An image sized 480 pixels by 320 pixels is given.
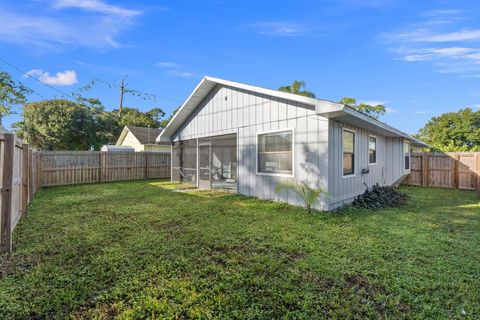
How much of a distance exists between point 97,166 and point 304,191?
11068 millimetres

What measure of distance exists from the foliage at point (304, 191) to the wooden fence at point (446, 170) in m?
8.64

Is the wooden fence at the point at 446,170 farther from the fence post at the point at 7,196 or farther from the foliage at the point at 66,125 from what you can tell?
the foliage at the point at 66,125

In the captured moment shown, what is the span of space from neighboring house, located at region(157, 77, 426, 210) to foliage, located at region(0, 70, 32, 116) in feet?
20.5

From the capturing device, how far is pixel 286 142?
7031 mm

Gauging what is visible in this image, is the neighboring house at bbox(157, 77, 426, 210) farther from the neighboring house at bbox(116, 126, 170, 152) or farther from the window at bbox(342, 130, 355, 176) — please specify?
the neighboring house at bbox(116, 126, 170, 152)

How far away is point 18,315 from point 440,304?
4.00 meters

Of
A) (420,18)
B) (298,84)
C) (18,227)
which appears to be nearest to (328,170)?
(420,18)

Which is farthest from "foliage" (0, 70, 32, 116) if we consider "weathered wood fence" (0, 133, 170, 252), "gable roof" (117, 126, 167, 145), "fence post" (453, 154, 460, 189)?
"fence post" (453, 154, 460, 189)

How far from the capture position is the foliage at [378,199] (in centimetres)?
706

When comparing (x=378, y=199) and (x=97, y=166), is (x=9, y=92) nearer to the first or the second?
(x=97, y=166)

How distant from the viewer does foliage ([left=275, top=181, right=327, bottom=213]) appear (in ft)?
19.8

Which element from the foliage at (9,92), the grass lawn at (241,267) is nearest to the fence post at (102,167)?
the foliage at (9,92)

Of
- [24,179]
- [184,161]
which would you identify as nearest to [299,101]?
[24,179]

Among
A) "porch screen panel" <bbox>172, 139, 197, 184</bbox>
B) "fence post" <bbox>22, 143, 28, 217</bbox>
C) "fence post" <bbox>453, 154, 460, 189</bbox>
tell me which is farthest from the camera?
"porch screen panel" <bbox>172, 139, 197, 184</bbox>
